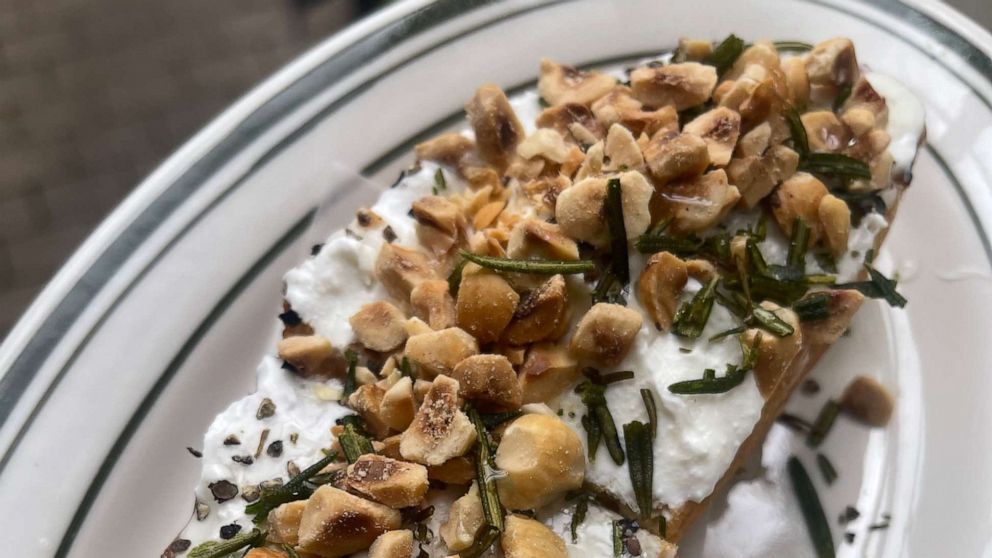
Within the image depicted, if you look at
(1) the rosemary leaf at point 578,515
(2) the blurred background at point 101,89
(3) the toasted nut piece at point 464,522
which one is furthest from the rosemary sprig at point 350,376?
(2) the blurred background at point 101,89

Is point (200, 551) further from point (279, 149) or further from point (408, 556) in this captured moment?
point (279, 149)

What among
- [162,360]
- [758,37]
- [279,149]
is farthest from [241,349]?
[758,37]

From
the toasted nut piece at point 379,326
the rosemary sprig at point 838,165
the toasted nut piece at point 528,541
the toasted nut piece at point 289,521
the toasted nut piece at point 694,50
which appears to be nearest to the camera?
the toasted nut piece at point 528,541

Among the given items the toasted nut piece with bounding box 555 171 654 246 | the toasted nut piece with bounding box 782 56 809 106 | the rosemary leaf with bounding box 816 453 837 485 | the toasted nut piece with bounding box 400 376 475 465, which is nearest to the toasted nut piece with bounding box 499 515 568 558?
the toasted nut piece with bounding box 400 376 475 465

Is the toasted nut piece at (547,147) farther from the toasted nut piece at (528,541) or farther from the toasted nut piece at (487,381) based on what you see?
the toasted nut piece at (528,541)

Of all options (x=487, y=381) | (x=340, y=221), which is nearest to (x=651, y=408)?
(x=487, y=381)

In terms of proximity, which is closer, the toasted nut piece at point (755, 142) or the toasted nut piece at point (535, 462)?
the toasted nut piece at point (535, 462)

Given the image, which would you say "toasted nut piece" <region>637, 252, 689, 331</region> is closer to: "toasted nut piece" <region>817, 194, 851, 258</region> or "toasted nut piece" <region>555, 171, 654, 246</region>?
"toasted nut piece" <region>555, 171, 654, 246</region>
